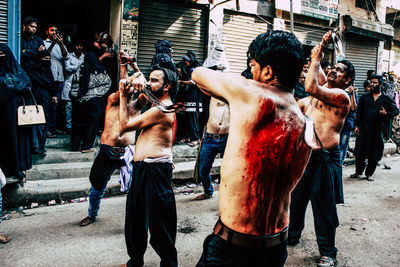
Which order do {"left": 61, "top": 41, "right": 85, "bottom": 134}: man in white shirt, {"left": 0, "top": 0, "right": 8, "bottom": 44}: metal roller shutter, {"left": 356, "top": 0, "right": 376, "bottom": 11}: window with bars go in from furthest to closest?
{"left": 356, "top": 0, "right": 376, "bottom": 11}: window with bars, {"left": 61, "top": 41, "right": 85, "bottom": 134}: man in white shirt, {"left": 0, "top": 0, "right": 8, "bottom": 44}: metal roller shutter

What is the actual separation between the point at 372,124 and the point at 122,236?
5.94 meters

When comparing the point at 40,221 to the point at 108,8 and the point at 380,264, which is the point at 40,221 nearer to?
the point at 380,264

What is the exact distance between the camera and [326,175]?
353 cm

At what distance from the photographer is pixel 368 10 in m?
12.9

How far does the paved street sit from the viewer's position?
3.41m

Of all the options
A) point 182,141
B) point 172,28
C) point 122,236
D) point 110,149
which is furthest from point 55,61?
point 122,236

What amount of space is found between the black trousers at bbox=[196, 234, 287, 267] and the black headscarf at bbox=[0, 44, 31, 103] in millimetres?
3800

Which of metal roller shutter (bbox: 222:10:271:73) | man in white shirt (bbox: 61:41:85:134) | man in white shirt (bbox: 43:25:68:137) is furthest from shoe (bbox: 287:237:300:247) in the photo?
metal roller shutter (bbox: 222:10:271:73)

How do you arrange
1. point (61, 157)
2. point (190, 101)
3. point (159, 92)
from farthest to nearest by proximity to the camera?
point (190, 101) < point (61, 157) < point (159, 92)

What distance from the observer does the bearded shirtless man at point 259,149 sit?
5.42 ft

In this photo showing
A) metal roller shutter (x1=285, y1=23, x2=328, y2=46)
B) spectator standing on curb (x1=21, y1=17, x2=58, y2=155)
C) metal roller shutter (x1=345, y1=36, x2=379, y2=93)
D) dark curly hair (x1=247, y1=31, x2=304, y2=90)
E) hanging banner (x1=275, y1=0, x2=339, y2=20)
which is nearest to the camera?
dark curly hair (x1=247, y1=31, x2=304, y2=90)

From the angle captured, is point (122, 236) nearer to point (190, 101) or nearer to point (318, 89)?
point (318, 89)

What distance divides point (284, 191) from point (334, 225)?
1999 millimetres

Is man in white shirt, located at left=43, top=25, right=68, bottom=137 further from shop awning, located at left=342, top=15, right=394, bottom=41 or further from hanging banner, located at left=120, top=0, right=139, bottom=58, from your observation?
shop awning, located at left=342, top=15, right=394, bottom=41
